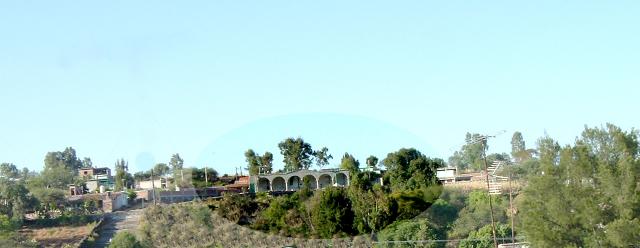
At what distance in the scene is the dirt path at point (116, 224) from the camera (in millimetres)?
19436

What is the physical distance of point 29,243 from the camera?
707 inches

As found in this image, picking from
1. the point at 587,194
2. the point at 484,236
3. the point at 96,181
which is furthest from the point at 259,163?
the point at 587,194

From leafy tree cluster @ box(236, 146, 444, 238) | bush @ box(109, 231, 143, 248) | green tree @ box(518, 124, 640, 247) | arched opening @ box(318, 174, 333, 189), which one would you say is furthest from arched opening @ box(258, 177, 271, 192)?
green tree @ box(518, 124, 640, 247)

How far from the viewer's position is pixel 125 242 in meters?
16.6

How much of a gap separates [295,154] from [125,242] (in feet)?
26.2

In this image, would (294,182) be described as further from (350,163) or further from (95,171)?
(95,171)

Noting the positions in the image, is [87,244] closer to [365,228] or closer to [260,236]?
[260,236]

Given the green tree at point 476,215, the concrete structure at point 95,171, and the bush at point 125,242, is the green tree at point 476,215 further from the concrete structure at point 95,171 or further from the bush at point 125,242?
the concrete structure at point 95,171

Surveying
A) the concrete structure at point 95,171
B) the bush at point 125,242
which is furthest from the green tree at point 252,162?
the concrete structure at point 95,171

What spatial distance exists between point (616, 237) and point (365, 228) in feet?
27.9

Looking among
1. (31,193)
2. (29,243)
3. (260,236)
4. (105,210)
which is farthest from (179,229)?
(31,193)

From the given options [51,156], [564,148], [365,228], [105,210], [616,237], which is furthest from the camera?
[51,156]

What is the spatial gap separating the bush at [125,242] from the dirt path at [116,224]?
1861 mm

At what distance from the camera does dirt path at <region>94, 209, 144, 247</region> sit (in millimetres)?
19436
